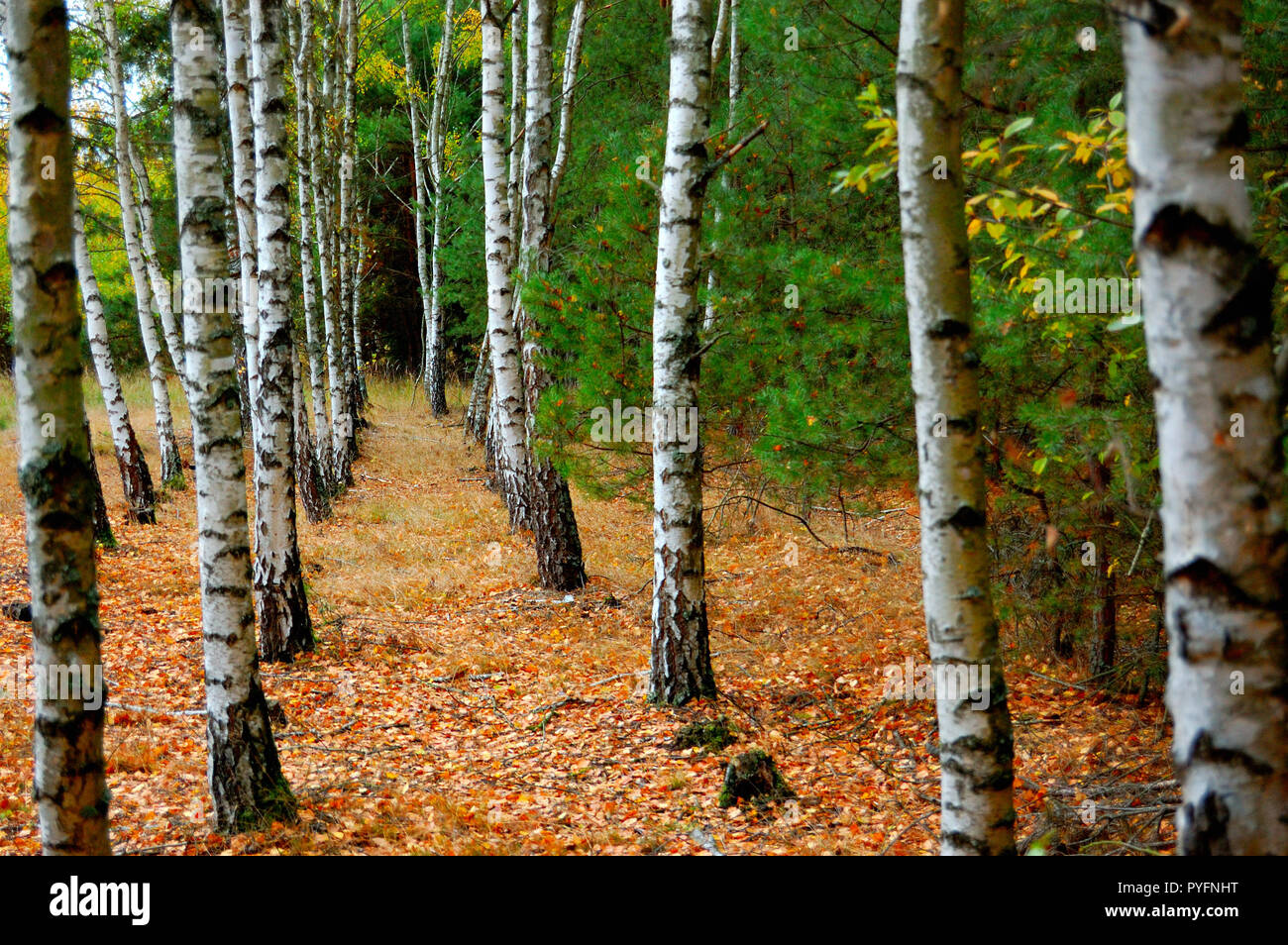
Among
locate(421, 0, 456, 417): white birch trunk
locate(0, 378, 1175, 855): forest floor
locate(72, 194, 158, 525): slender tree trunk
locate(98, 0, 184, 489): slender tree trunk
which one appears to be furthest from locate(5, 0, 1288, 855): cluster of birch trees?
locate(421, 0, 456, 417): white birch trunk

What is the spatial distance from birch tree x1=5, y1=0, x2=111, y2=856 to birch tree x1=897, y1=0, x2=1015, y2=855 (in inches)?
103

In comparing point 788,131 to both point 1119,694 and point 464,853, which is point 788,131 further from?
point 464,853

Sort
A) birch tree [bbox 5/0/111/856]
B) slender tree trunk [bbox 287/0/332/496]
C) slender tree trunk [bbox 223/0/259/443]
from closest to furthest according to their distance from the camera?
birch tree [bbox 5/0/111/856] → slender tree trunk [bbox 223/0/259/443] → slender tree trunk [bbox 287/0/332/496]

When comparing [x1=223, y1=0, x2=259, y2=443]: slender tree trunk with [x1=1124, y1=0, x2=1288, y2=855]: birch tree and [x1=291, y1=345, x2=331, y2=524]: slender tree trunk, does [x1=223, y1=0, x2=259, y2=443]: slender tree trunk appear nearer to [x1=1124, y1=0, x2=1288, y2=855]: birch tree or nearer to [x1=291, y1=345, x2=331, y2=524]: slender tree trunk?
[x1=291, y1=345, x2=331, y2=524]: slender tree trunk

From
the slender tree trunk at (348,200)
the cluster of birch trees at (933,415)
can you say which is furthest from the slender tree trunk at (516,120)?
the cluster of birch trees at (933,415)

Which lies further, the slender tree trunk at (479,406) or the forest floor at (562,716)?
the slender tree trunk at (479,406)

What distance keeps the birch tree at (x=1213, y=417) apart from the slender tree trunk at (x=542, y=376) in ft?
25.8

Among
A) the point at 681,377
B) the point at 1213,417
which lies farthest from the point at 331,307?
the point at 1213,417

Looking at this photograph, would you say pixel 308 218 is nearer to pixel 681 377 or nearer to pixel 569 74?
pixel 569 74

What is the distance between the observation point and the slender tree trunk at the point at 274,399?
7293 millimetres

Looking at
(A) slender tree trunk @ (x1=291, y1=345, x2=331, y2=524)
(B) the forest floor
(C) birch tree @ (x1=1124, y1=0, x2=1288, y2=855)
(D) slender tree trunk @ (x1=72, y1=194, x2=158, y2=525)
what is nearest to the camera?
(C) birch tree @ (x1=1124, y1=0, x2=1288, y2=855)

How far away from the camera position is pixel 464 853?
14.8 ft

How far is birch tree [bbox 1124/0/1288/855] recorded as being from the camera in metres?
1.61

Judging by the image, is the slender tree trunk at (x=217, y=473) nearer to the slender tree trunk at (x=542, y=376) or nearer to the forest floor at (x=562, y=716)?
the forest floor at (x=562, y=716)
